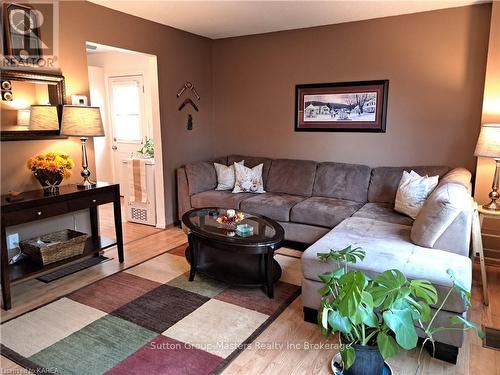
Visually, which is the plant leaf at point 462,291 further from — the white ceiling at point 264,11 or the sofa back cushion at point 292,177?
the white ceiling at point 264,11

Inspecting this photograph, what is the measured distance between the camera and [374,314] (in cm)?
187

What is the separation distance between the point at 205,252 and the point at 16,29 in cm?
243

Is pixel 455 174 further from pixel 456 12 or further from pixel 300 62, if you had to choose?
pixel 300 62

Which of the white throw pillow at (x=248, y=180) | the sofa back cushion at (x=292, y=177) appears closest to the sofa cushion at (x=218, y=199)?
the white throw pillow at (x=248, y=180)

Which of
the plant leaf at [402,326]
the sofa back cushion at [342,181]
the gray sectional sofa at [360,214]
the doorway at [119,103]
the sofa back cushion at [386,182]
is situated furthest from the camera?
the doorway at [119,103]

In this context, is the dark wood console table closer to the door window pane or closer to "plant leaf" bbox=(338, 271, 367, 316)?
"plant leaf" bbox=(338, 271, 367, 316)

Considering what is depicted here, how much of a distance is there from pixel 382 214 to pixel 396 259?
1263 millimetres

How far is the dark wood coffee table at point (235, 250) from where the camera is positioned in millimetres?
2748

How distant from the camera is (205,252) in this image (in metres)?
3.38

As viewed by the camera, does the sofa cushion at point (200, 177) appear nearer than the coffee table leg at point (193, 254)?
No

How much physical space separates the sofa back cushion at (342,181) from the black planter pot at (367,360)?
2.36 m

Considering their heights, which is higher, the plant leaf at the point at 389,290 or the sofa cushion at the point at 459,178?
the sofa cushion at the point at 459,178

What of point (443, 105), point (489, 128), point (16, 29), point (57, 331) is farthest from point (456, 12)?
point (57, 331)

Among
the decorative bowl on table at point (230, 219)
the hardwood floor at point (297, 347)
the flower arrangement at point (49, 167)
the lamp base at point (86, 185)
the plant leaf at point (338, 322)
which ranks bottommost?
the hardwood floor at point (297, 347)
